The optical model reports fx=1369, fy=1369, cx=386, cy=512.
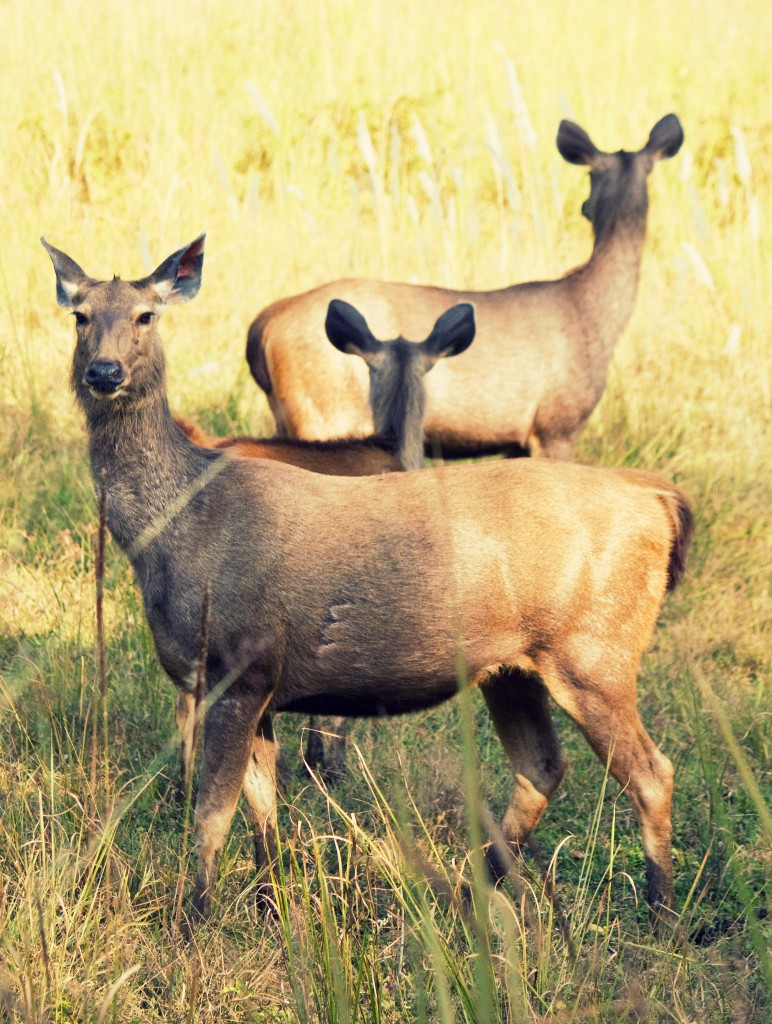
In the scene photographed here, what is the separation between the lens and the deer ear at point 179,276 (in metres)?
4.49

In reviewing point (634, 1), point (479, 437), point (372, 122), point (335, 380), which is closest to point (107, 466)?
point (335, 380)

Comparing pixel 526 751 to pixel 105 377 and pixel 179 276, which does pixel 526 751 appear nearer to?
pixel 105 377

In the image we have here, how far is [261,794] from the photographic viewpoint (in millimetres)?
4273

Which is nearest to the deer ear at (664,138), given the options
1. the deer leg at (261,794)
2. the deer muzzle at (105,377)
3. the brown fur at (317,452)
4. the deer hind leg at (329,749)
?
the brown fur at (317,452)

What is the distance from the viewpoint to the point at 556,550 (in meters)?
3.99

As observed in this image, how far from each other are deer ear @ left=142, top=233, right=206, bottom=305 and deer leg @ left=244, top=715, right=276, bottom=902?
4.72ft

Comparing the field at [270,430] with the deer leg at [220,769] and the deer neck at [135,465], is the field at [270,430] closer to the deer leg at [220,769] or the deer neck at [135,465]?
the deer leg at [220,769]

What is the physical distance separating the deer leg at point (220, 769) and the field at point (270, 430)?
0.42 ft

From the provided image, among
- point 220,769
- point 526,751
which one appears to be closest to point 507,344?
point 526,751

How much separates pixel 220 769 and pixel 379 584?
2.31ft

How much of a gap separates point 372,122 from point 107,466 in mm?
7749

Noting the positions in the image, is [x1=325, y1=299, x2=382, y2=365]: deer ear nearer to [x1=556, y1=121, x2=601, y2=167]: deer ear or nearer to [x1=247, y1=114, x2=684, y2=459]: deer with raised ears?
[x1=247, y1=114, x2=684, y2=459]: deer with raised ears

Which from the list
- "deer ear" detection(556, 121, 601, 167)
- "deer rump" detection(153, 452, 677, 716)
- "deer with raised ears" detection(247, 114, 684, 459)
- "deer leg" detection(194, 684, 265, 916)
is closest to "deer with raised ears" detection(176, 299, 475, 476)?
"deer with raised ears" detection(247, 114, 684, 459)

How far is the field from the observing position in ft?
11.1
